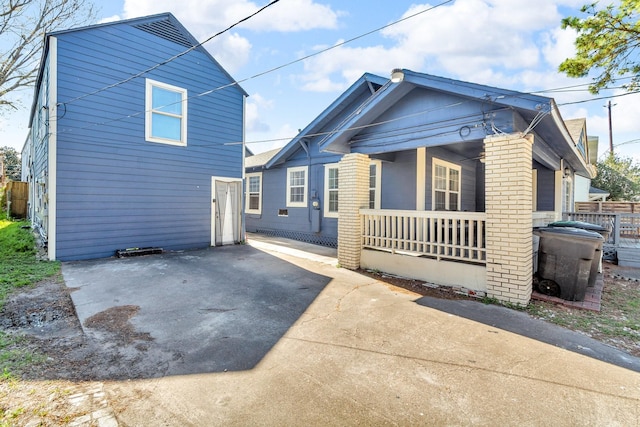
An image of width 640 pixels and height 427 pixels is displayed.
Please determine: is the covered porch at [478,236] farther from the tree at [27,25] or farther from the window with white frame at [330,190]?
the tree at [27,25]

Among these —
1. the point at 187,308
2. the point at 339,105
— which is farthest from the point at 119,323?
the point at 339,105

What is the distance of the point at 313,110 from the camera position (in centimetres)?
1058

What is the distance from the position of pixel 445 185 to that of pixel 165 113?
27.2 feet

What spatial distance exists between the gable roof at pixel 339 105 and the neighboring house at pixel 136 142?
74.6 inches

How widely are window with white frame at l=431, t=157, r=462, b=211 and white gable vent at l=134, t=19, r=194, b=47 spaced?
8.03 m

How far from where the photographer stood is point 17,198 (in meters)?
16.2

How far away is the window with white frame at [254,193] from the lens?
42.8 ft

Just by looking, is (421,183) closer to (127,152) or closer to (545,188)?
(545,188)

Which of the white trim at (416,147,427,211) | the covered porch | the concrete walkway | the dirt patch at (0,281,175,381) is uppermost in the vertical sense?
the white trim at (416,147,427,211)

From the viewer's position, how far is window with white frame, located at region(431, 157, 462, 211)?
8505 mm

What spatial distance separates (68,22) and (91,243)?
10932 millimetres

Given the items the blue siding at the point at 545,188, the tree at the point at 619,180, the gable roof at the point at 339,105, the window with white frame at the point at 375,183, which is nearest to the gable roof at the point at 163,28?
the gable roof at the point at 339,105

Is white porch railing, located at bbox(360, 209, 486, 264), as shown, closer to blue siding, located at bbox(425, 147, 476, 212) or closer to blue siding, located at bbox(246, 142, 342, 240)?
blue siding, located at bbox(425, 147, 476, 212)

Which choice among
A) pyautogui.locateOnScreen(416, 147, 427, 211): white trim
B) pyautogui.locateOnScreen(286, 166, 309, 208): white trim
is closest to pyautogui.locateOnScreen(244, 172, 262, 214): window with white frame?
pyautogui.locateOnScreen(286, 166, 309, 208): white trim
